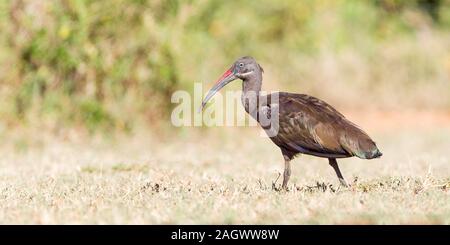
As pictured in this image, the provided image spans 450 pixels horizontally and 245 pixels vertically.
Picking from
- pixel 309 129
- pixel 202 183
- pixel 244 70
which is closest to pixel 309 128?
pixel 309 129

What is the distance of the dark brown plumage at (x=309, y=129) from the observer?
7.01 meters

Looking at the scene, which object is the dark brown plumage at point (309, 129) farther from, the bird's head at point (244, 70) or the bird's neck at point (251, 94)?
the bird's head at point (244, 70)

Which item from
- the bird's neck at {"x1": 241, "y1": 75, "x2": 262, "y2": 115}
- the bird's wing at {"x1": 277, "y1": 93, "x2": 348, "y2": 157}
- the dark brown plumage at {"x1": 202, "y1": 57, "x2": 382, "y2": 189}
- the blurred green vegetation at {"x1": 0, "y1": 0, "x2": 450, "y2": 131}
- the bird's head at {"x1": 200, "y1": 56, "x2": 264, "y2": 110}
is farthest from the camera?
the blurred green vegetation at {"x1": 0, "y1": 0, "x2": 450, "y2": 131}

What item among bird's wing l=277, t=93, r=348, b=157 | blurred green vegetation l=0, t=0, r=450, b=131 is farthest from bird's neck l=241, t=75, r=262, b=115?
blurred green vegetation l=0, t=0, r=450, b=131

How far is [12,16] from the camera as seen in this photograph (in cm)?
1245

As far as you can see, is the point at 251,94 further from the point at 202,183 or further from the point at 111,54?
the point at 111,54

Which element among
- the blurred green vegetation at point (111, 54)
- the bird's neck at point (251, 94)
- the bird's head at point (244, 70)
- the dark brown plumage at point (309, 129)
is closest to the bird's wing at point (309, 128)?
the dark brown plumage at point (309, 129)

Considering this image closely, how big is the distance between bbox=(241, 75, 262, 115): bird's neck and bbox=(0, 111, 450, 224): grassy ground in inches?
28.0

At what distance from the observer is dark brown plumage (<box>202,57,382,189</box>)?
7.01m

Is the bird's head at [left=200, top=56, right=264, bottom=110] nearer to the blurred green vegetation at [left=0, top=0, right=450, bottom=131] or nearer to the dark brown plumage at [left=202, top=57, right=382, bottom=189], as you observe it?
the dark brown plumage at [left=202, top=57, right=382, bottom=189]

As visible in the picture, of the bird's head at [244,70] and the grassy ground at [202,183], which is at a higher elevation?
the bird's head at [244,70]
